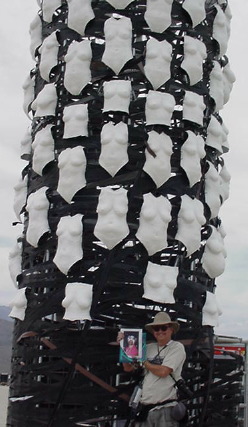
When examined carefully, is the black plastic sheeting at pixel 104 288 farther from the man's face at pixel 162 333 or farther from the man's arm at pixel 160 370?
the man's arm at pixel 160 370

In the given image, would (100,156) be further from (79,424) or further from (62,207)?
(79,424)

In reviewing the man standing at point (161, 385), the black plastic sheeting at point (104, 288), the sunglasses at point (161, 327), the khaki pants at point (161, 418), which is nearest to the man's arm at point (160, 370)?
the man standing at point (161, 385)

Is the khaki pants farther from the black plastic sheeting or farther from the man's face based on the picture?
the black plastic sheeting

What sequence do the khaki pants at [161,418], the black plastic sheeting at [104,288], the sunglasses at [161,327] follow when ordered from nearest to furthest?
the khaki pants at [161,418] → the sunglasses at [161,327] → the black plastic sheeting at [104,288]

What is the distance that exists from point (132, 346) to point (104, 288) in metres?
0.97

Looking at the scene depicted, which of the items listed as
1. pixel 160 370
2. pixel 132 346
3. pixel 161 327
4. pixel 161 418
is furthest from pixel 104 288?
pixel 161 418

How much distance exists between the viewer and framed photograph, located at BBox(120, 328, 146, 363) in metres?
8.65

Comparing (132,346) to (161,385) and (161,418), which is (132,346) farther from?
(161,418)

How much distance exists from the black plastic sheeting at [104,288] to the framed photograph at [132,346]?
0.69m

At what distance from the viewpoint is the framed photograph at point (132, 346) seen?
28.4 ft

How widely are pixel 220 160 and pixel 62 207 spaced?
8.35 feet

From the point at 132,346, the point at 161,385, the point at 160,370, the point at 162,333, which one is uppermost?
the point at 162,333

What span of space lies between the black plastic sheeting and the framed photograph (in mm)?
688

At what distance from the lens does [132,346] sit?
343 inches
